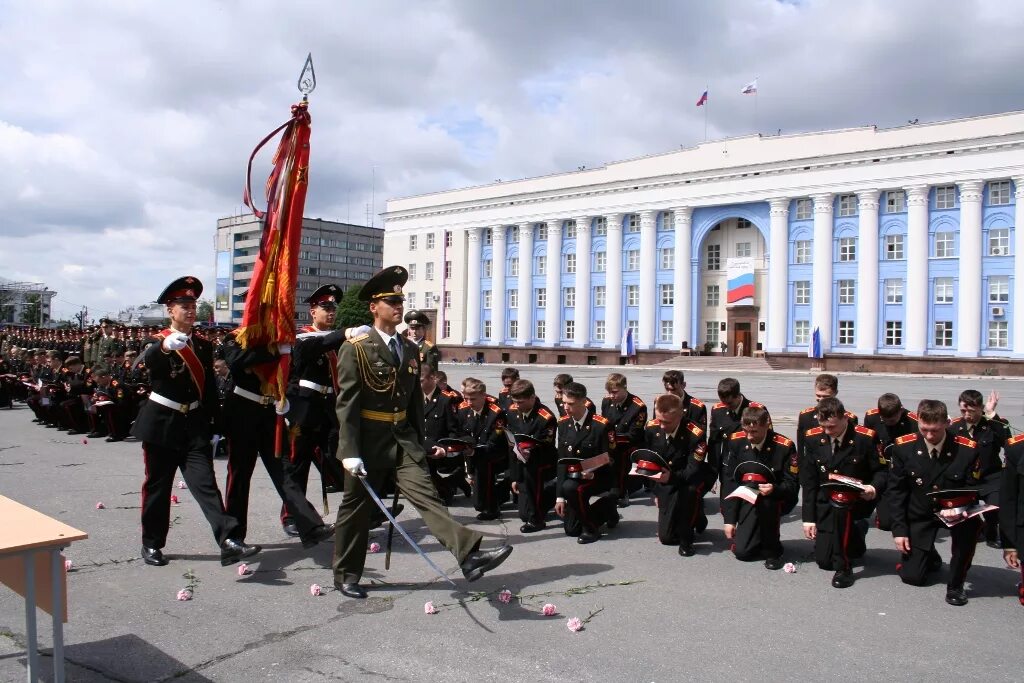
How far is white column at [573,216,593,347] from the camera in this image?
195ft

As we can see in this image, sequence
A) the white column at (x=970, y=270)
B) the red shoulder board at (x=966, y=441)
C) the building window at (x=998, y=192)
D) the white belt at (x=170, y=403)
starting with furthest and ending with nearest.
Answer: the white column at (x=970, y=270), the building window at (x=998, y=192), the white belt at (x=170, y=403), the red shoulder board at (x=966, y=441)

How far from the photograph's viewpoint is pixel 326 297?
771 centimetres

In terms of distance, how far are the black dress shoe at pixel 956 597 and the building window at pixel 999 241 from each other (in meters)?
46.8

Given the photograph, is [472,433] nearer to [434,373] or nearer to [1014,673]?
[434,373]

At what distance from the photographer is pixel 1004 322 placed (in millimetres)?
44344

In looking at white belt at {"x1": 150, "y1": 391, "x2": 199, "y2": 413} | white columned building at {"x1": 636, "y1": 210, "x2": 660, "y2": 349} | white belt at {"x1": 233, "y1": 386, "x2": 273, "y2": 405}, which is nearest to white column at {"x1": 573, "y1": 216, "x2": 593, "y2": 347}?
white columned building at {"x1": 636, "y1": 210, "x2": 660, "y2": 349}

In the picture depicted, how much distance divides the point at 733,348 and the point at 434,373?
4697 centimetres

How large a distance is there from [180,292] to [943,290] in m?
49.1

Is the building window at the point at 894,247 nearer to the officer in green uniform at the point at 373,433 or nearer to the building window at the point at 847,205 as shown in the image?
the building window at the point at 847,205

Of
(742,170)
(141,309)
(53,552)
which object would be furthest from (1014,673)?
(141,309)

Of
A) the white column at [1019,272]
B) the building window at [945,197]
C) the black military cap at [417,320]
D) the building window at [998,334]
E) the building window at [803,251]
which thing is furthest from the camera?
the building window at [803,251]

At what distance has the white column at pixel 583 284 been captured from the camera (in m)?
59.3

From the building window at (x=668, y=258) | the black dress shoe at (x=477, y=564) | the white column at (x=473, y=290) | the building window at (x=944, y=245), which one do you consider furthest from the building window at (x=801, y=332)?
the black dress shoe at (x=477, y=564)

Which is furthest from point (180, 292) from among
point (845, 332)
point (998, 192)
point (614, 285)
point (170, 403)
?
point (614, 285)
